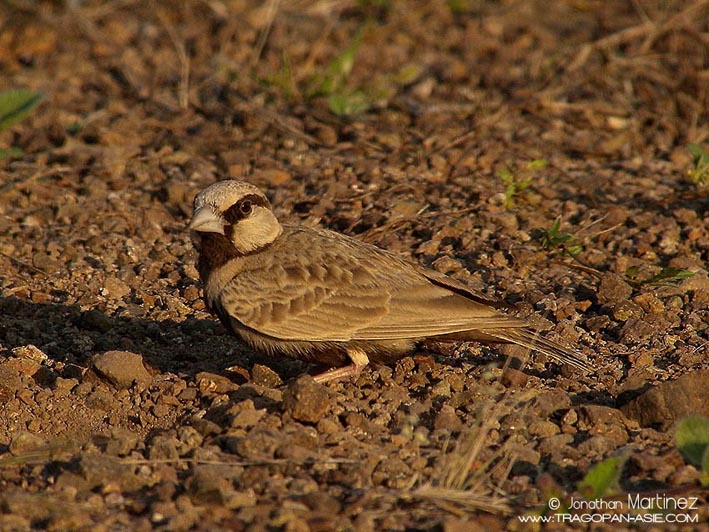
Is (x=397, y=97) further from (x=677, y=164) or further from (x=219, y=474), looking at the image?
(x=219, y=474)

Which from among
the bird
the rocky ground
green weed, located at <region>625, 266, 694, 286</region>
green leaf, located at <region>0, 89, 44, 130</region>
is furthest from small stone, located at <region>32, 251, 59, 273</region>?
green weed, located at <region>625, 266, 694, 286</region>

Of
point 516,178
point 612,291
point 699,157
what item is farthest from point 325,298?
point 699,157

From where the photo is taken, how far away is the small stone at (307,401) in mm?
5117

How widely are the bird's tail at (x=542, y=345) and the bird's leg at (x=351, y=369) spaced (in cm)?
71

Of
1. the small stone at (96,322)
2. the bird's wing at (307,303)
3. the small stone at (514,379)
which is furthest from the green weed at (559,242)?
the small stone at (96,322)

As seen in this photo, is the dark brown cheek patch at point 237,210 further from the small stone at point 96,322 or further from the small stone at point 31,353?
the small stone at point 31,353

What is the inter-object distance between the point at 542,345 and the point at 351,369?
1046 millimetres

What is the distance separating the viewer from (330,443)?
504 cm

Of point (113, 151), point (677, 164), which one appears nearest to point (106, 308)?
point (113, 151)

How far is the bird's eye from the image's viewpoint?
5.78 m

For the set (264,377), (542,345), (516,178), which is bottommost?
(264,377)

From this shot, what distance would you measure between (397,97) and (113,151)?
2716 millimetres

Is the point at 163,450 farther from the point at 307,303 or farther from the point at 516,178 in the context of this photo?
the point at 516,178

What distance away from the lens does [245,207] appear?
580 centimetres
